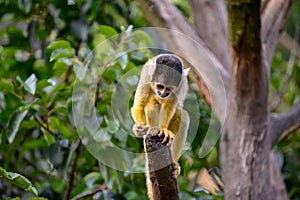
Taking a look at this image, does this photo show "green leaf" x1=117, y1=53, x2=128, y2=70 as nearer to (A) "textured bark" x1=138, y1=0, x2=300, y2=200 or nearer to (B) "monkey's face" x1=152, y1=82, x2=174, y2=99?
(A) "textured bark" x1=138, y1=0, x2=300, y2=200

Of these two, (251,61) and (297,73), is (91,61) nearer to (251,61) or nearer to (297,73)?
(251,61)

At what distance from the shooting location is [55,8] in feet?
8.89

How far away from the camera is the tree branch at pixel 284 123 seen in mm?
2246

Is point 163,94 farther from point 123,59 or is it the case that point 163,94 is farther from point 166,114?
point 123,59

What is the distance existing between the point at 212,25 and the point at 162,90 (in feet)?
3.65

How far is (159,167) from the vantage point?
137 centimetres

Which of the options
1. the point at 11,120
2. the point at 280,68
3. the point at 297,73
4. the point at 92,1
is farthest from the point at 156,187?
the point at 280,68

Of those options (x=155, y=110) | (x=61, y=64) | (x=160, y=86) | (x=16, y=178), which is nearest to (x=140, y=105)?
(x=155, y=110)

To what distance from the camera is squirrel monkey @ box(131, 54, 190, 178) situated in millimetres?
1445

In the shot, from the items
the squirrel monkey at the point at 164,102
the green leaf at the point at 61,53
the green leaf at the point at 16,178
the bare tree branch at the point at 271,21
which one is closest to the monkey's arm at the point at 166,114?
the squirrel monkey at the point at 164,102

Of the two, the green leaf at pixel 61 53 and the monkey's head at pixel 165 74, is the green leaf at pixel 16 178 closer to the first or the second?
the monkey's head at pixel 165 74

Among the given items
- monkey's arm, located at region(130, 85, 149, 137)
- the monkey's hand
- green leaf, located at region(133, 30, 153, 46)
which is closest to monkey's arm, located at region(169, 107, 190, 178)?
monkey's arm, located at region(130, 85, 149, 137)

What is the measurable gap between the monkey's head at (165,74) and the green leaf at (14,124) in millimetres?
792

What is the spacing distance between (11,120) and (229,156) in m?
0.84
